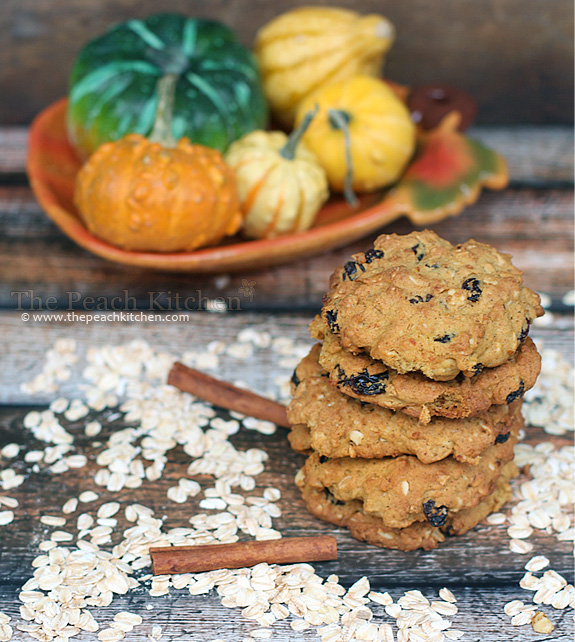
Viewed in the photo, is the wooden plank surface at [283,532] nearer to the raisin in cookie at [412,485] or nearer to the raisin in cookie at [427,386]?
the raisin in cookie at [412,485]

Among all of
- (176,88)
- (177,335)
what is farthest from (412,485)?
(176,88)

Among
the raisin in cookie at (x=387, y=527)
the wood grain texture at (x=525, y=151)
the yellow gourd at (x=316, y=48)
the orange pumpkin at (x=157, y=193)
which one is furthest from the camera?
the wood grain texture at (x=525, y=151)

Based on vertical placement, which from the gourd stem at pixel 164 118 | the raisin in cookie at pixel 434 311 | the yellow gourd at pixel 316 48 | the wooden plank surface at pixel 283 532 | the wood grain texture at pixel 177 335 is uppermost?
the yellow gourd at pixel 316 48

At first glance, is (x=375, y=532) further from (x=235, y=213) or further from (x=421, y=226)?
(x=421, y=226)

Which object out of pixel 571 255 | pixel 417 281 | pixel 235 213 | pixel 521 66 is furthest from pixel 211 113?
pixel 521 66

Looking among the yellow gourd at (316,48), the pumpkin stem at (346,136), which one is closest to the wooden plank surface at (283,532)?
the pumpkin stem at (346,136)

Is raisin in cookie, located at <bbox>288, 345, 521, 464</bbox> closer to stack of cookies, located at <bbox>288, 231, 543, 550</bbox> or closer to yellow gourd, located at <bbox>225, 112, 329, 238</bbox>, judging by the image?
stack of cookies, located at <bbox>288, 231, 543, 550</bbox>

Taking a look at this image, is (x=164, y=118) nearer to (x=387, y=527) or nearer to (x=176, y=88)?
(x=176, y=88)

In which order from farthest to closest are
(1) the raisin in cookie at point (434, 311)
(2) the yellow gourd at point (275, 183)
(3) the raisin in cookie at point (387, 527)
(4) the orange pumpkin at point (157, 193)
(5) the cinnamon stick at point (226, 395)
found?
1. (2) the yellow gourd at point (275, 183)
2. (4) the orange pumpkin at point (157, 193)
3. (5) the cinnamon stick at point (226, 395)
4. (3) the raisin in cookie at point (387, 527)
5. (1) the raisin in cookie at point (434, 311)
